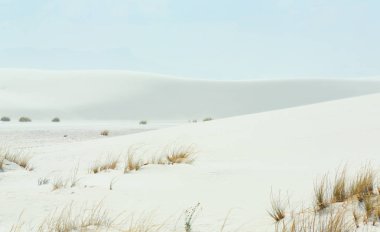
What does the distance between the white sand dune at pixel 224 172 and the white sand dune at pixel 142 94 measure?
29231mm

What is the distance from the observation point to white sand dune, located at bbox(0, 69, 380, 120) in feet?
130

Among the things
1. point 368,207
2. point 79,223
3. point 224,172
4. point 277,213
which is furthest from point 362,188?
point 79,223

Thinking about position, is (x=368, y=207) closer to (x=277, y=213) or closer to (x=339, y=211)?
(x=339, y=211)

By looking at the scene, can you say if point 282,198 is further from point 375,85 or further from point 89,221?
point 375,85

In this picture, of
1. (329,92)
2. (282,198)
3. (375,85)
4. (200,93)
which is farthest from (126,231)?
(375,85)

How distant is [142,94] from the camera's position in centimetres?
4556

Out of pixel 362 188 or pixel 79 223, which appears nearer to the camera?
pixel 79 223

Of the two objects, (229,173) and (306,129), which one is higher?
(306,129)

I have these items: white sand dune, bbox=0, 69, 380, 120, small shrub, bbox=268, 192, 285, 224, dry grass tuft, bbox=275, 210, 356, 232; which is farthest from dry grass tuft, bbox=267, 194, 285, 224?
white sand dune, bbox=0, 69, 380, 120

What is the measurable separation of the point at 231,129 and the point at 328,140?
2.74 metres

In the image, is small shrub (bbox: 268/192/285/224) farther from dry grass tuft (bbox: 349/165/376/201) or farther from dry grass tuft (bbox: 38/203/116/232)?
dry grass tuft (bbox: 38/203/116/232)

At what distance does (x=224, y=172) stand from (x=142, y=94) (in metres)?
41.0

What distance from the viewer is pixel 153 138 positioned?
9234mm

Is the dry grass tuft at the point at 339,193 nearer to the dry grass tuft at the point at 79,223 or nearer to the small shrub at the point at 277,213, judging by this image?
the small shrub at the point at 277,213
